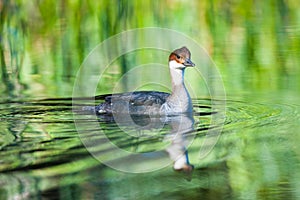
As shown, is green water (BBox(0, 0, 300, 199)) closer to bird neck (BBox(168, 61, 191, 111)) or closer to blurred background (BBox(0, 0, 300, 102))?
blurred background (BBox(0, 0, 300, 102))

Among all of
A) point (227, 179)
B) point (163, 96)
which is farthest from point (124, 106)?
point (227, 179)

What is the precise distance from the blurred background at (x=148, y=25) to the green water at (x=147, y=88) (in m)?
0.02

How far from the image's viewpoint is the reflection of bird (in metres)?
8.51

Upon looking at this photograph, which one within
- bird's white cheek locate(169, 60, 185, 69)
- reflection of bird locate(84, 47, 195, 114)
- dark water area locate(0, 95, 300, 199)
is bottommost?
dark water area locate(0, 95, 300, 199)

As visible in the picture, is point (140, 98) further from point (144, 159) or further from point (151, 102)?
point (144, 159)

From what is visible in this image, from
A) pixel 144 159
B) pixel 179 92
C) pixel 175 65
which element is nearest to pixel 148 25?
pixel 175 65

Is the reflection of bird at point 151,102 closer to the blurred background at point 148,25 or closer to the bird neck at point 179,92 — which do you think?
the bird neck at point 179,92

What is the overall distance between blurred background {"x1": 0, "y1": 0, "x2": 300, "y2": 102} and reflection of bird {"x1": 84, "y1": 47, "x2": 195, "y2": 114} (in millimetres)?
537

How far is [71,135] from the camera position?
291 inches

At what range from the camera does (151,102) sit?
8.65 meters

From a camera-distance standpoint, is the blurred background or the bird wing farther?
the blurred background

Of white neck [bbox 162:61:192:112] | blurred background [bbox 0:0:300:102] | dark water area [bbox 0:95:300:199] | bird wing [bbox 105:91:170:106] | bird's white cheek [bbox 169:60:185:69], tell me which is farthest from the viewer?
blurred background [bbox 0:0:300:102]

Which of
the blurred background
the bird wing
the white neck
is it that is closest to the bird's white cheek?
the white neck

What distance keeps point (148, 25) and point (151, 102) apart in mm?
3160
